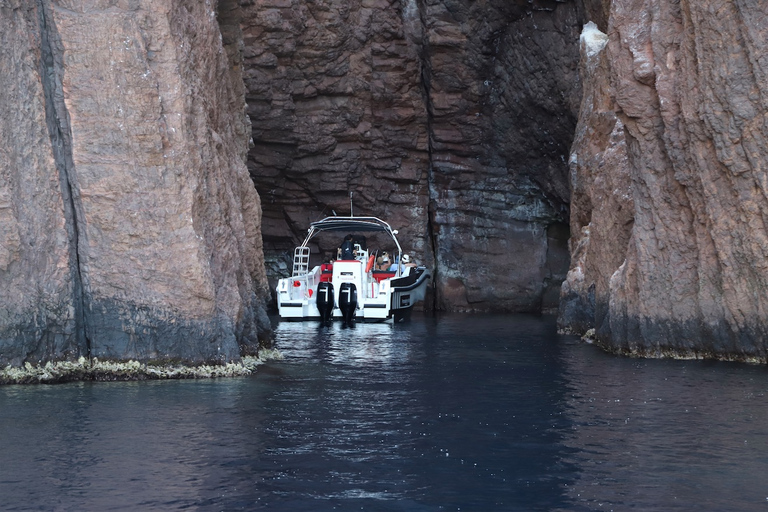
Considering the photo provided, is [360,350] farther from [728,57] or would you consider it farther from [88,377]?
[728,57]

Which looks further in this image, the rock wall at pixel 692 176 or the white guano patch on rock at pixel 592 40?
the white guano patch on rock at pixel 592 40

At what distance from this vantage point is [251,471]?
876cm

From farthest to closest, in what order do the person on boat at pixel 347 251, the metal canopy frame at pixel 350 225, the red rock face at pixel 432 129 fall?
1. the red rock face at pixel 432 129
2. the metal canopy frame at pixel 350 225
3. the person on boat at pixel 347 251

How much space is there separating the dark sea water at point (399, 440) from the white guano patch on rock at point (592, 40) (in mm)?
10834

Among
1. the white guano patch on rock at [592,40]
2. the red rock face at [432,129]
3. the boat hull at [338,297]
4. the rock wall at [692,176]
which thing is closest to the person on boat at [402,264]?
the boat hull at [338,297]

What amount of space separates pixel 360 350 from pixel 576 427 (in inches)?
341

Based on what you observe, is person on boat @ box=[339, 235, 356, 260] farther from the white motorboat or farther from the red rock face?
the red rock face

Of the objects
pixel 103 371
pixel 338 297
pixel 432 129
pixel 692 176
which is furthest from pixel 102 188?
pixel 432 129

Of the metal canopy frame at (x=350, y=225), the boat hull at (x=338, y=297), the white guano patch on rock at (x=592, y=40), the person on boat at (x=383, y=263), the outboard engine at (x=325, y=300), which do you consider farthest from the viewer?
the person on boat at (x=383, y=263)

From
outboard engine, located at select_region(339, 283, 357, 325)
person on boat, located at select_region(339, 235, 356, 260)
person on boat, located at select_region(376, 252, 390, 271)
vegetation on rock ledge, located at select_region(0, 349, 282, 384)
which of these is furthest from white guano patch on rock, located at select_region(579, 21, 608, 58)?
vegetation on rock ledge, located at select_region(0, 349, 282, 384)

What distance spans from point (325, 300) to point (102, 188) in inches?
533

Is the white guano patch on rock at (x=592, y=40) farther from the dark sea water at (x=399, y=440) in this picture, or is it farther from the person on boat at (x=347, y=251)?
the dark sea water at (x=399, y=440)

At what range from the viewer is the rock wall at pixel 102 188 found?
12.9 metres

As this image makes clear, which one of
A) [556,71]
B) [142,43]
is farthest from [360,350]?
[556,71]
